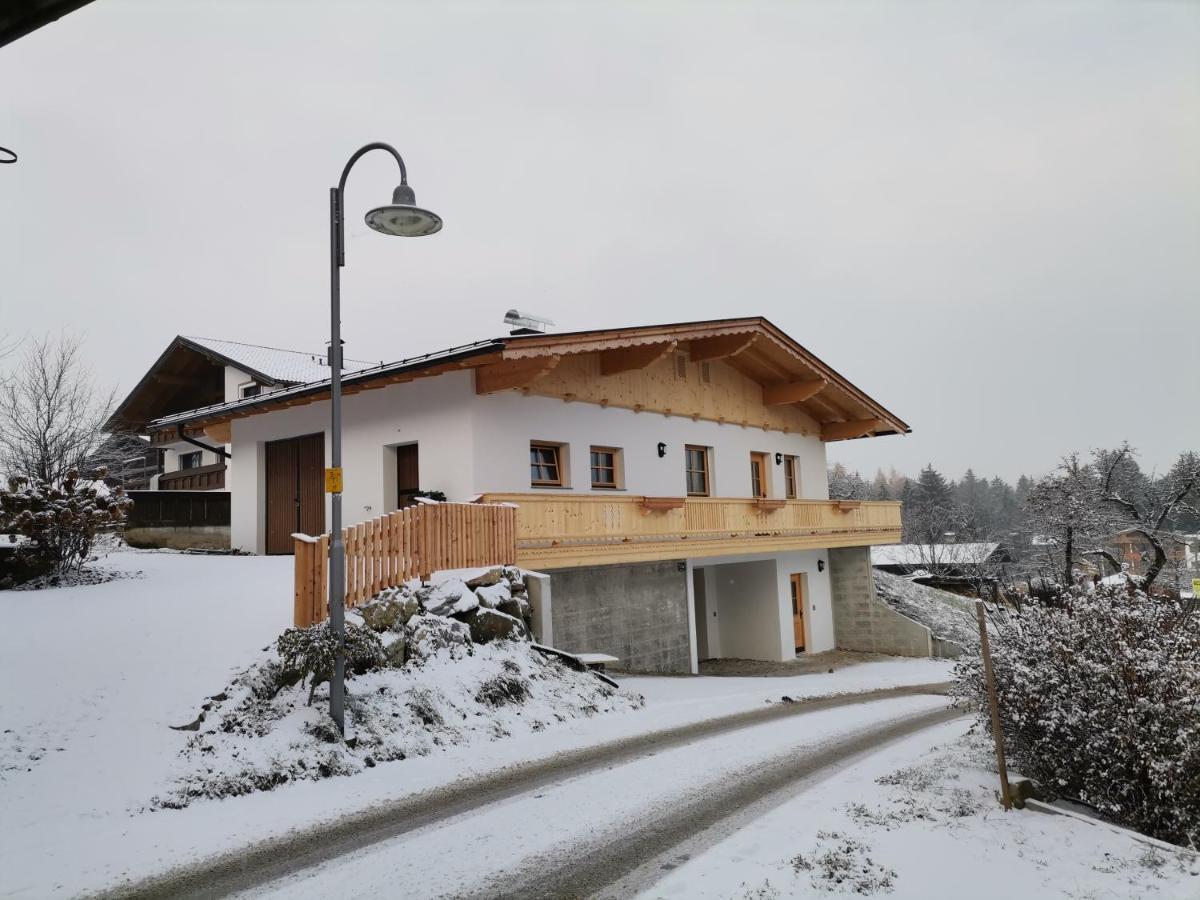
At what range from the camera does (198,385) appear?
30.4m

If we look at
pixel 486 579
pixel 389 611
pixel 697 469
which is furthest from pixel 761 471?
pixel 389 611

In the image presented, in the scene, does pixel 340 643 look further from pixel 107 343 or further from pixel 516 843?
pixel 107 343

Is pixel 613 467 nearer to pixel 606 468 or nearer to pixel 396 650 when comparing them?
pixel 606 468

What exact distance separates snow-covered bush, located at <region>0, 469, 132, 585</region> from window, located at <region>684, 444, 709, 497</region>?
1318 cm

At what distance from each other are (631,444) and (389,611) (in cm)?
955

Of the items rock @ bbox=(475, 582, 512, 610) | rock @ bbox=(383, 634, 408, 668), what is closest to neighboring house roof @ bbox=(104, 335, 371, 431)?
rock @ bbox=(475, 582, 512, 610)

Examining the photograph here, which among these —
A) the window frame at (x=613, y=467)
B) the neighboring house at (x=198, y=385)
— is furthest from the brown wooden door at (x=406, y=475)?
the neighboring house at (x=198, y=385)

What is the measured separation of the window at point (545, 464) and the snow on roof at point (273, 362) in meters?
10.5

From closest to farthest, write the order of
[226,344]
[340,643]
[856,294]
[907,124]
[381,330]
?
[340,643] < [907,124] < [226,344] < [856,294] < [381,330]

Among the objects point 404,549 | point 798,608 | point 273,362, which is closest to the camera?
point 404,549

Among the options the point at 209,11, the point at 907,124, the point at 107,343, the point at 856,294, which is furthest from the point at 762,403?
the point at 856,294

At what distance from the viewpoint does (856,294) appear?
8350 centimetres

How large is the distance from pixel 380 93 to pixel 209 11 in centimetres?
1399

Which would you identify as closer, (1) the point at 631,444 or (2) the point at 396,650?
(2) the point at 396,650
